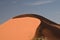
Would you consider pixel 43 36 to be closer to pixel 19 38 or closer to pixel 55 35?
pixel 55 35

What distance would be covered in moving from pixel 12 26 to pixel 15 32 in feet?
5.49

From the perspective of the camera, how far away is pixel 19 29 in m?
19.1

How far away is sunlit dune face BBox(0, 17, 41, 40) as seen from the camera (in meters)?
17.5

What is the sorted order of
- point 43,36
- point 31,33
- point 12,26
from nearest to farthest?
point 43,36, point 31,33, point 12,26

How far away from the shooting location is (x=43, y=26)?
16.5 metres

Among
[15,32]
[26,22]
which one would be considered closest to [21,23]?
[26,22]

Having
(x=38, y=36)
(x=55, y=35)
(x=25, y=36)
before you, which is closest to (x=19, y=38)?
(x=25, y=36)

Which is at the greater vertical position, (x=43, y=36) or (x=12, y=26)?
(x=12, y=26)

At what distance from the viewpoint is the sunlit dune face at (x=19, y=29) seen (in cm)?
1753

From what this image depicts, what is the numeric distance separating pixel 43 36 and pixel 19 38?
2.06 m

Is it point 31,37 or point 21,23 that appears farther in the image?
point 21,23

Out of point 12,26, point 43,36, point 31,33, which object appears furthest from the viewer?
point 12,26

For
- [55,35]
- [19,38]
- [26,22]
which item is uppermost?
[26,22]

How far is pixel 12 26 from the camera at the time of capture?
20.1 meters
